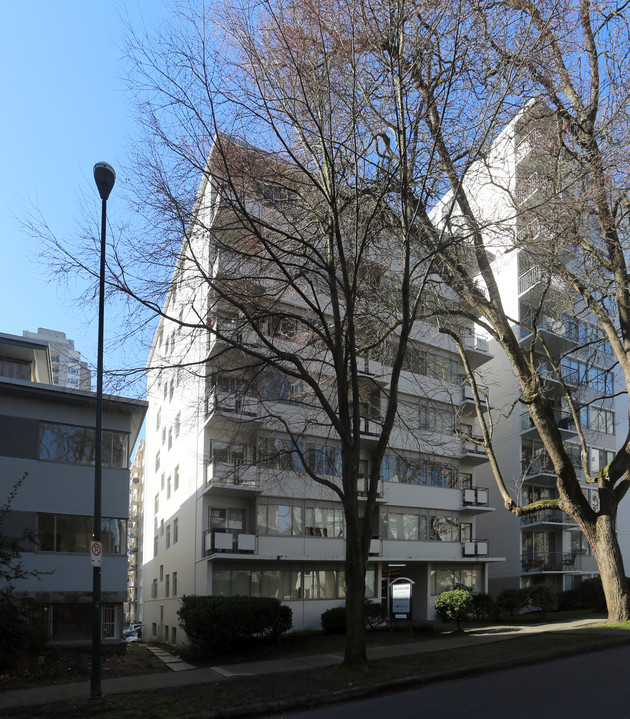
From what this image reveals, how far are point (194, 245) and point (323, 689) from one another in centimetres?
858

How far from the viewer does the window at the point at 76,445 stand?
19.5m

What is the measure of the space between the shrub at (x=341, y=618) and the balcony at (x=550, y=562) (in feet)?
50.2

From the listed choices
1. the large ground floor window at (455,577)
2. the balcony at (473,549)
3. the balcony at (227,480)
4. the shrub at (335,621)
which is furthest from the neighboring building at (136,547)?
the shrub at (335,621)

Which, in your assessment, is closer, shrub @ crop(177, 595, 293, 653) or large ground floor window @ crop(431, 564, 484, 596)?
shrub @ crop(177, 595, 293, 653)

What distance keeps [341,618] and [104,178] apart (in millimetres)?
18090

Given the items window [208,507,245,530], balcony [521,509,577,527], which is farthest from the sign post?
balcony [521,509,577,527]

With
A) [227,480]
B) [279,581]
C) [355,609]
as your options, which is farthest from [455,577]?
[355,609]

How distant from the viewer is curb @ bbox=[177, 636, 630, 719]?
9430 mm

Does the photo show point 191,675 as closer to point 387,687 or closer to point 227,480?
point 387,687

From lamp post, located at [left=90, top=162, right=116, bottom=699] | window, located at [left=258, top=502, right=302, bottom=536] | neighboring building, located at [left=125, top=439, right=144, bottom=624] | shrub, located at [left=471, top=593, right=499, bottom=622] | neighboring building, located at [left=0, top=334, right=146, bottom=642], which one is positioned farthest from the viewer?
Result: neighboring building, located at [left=125, top=439, right=144, bottom=624]

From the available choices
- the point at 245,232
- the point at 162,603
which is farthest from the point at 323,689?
the point at 162,603

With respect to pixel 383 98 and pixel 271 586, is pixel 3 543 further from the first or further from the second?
pixel 271 586

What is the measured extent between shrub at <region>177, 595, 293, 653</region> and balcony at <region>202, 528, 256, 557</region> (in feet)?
14.0

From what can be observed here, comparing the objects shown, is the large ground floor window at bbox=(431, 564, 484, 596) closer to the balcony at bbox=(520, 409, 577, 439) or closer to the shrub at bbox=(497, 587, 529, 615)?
the shrub at bbox=(497, 587, 529, 615)
